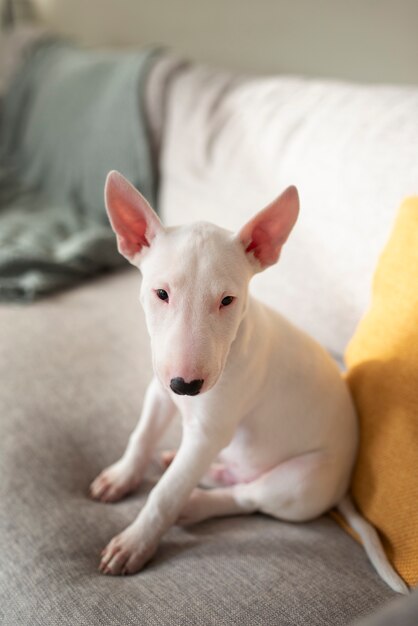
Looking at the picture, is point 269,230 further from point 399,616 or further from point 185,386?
point 399,616

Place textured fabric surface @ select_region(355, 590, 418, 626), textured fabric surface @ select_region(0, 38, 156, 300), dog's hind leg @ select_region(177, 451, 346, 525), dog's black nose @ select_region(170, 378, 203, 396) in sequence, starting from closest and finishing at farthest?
textured fabric surface @ select_region(355, 590, 418, 626), dog's black nose @ select_region(170, 378, 203, 396), dog's hind leg @ select_region(177, 451, 346, 525), textured fabric surface @ select_region(0, 38, 156, 300)

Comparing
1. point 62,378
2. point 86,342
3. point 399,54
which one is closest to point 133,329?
point 86,342

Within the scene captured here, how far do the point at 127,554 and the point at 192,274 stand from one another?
0.46 meters

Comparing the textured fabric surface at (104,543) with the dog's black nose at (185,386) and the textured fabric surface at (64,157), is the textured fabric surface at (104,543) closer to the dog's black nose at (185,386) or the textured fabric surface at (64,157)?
the dog's black nose at (185,386)

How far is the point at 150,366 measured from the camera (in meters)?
1.42

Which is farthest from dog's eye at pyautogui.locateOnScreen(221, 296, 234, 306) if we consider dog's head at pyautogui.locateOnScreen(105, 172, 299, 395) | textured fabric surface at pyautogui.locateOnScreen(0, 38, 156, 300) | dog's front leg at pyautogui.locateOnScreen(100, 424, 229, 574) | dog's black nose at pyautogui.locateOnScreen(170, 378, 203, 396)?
textured fabric surface at pyautogui.locateOnScreen(0, 38, 156, 300)

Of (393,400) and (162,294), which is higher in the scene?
(162,294)

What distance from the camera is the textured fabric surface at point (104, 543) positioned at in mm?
855

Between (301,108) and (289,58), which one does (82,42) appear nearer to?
(289,58)

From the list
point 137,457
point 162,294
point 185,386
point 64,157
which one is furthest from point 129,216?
point 64,157

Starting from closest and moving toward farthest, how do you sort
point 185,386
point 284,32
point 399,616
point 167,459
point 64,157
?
point 399,616 < point 185,386 < point 167,459 < point 284,32 < point 64,157

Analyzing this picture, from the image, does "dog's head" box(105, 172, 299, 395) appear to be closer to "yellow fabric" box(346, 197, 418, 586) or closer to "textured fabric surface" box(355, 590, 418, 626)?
"yellow fabric" box(346, 197, 418, 586)

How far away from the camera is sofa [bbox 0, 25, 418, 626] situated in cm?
88

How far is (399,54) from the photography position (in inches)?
63.8
